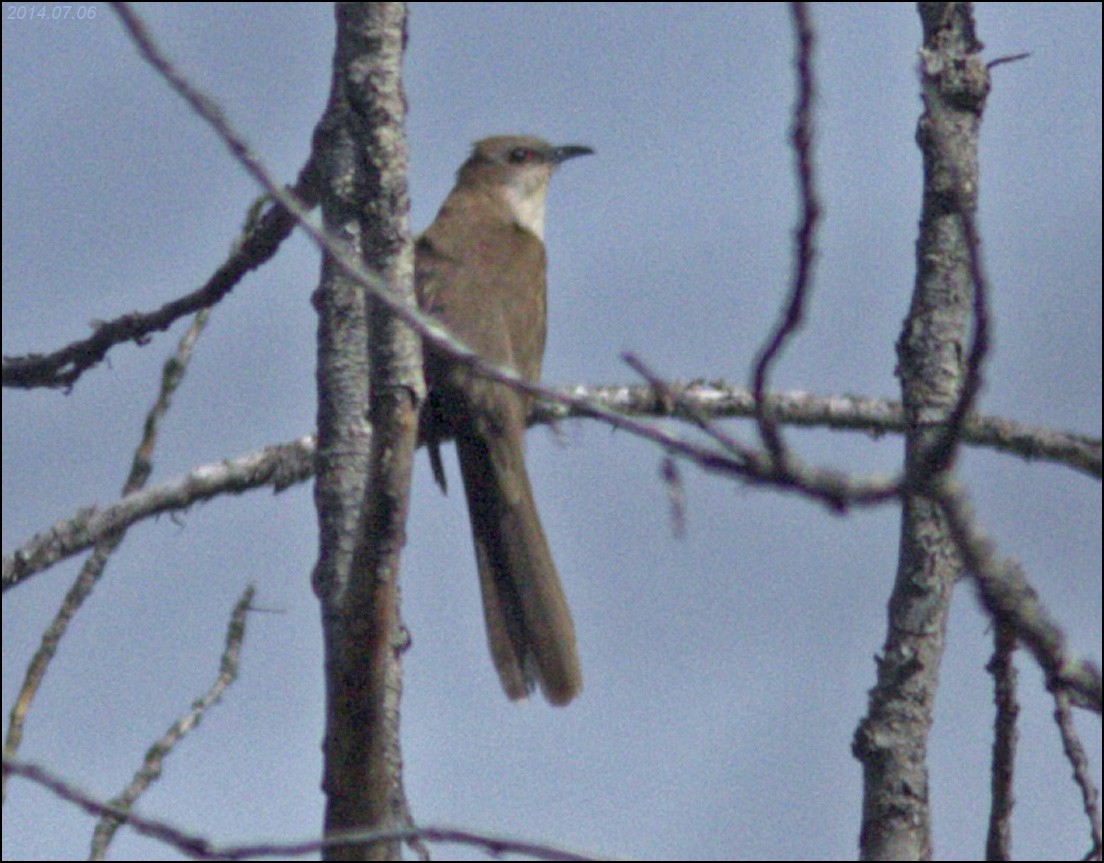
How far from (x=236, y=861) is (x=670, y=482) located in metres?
0.74

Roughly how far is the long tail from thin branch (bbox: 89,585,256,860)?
1.51 m

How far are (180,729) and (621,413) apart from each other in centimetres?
128

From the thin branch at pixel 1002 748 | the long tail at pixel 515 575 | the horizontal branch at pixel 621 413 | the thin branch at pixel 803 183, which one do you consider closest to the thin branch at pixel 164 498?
the horizontal branch at pixel 621 413

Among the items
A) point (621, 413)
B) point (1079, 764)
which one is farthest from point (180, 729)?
point (1079, 764)

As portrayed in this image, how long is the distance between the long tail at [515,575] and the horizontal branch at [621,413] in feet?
1.18

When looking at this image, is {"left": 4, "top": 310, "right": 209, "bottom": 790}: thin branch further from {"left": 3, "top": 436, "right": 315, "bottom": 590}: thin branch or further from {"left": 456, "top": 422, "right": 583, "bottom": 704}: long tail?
{"left": 456, "top": 422, "right": 583, "bottom": 704}: long tail

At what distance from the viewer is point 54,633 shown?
12.3 ft

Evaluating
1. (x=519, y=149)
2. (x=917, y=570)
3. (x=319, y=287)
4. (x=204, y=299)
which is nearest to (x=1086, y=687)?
(x=917, y=570)

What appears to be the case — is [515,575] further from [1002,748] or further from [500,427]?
[1002,748]

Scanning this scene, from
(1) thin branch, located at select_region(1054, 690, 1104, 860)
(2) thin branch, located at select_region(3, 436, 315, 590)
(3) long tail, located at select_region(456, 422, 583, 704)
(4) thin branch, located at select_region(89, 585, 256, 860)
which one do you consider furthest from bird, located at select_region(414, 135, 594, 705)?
(1) thin branch, located at select_region(1054, 690, 1104, 860)

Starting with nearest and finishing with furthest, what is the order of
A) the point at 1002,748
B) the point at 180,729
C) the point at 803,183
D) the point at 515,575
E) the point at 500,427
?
1. the point at 803,183
2. the point at 1002,748
3. the point at 180,729
4. the point at 515,575
5. the point at 500,427

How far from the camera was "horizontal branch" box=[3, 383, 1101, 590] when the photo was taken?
4.24 meters

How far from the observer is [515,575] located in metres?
6.02

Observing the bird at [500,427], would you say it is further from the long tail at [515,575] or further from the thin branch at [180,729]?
the thin branch at [180,729]
